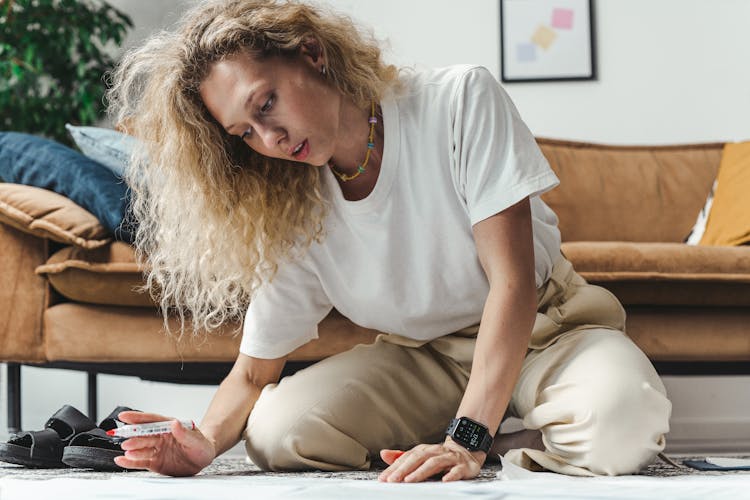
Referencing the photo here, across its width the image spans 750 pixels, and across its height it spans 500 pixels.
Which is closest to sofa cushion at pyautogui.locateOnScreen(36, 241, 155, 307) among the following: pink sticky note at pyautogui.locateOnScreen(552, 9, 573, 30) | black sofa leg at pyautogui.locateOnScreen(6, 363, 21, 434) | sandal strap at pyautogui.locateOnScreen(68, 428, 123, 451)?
black sofa leg at pyautogui.locateOnScreen(6, 363, 21, 434)

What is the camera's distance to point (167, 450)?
47.8 inches

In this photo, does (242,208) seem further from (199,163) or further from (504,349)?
(504,349)

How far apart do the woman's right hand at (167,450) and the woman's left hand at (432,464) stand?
12.0 inches

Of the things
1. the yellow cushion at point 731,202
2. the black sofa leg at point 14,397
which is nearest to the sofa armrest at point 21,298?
the black sofa leg at point 14,397

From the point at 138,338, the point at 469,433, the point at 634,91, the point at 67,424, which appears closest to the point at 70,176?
the point at 138,338

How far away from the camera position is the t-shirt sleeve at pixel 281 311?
146 cm

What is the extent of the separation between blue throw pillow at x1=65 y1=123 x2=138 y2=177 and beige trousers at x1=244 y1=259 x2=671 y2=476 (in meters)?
0.85

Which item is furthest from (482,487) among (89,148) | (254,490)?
(89,148)

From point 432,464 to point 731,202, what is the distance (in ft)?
5.60

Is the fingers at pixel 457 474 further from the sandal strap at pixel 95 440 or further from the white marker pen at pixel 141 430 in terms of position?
the sandal strap at pixel 95 440

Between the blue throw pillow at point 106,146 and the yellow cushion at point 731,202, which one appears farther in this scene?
the yellow cushion at point 731,202

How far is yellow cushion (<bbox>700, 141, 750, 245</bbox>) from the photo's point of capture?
7.52ft

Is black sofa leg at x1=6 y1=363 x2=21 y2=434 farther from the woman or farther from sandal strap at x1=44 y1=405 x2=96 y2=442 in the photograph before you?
the woman

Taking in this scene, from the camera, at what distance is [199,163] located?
1.36 metres
